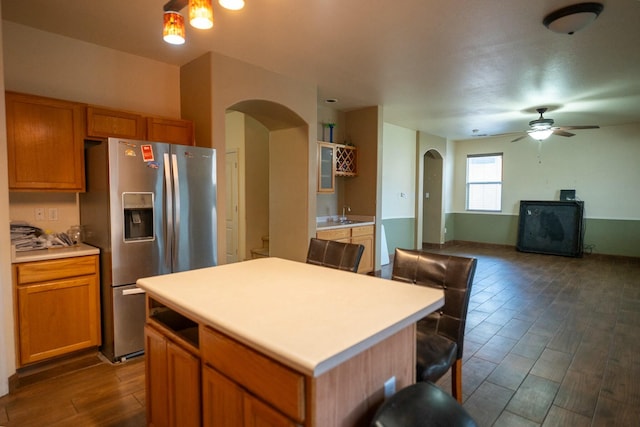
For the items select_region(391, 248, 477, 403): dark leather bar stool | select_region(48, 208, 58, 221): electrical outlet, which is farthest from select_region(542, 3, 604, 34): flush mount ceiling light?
select_region(48, 208, 58, 221): electrical outlet

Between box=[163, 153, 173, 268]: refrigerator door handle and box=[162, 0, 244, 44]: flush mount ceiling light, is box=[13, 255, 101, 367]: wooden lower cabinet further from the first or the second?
box=[162, 0, 244, 44]: flush mount ceiling light

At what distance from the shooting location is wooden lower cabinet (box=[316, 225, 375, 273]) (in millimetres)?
4770

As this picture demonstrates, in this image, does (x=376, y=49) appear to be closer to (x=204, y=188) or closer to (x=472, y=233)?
(x=204, y=188)

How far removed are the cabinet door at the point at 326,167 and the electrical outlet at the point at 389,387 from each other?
12.3 ft

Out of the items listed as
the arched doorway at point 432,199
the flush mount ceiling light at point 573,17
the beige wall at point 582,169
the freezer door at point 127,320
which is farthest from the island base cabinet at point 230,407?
the beige wall at point 582,169

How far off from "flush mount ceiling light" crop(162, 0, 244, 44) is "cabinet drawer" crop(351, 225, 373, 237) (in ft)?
12.5

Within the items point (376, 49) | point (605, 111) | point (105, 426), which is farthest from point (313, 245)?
point (605, 111)

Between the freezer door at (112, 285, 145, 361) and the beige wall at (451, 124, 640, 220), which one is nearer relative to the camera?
the freezer door at (112, 285, 145, 361)

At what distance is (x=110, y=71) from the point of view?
130 inches

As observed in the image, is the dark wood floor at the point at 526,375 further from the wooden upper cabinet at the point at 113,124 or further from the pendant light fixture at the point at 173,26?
the pendant light fixture at the point at 173,26

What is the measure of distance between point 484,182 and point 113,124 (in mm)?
8155

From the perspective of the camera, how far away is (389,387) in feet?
4.09

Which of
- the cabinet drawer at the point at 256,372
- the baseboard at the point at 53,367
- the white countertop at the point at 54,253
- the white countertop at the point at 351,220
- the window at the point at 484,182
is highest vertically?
the window at the point at 484,182

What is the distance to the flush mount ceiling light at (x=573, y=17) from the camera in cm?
252
